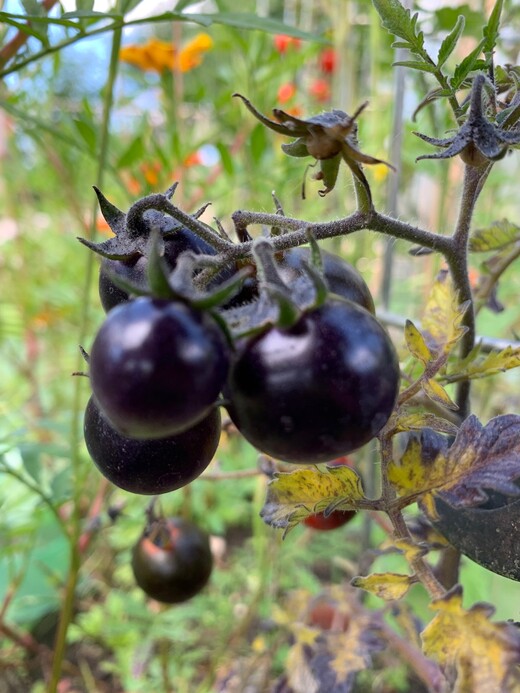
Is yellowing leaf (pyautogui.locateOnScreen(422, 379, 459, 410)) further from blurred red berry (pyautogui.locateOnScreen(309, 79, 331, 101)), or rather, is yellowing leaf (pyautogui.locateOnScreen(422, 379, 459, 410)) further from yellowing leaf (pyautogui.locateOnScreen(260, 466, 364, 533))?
blurred red berry (pyautogui.locateOnScreen(309, 79, 331, 101))

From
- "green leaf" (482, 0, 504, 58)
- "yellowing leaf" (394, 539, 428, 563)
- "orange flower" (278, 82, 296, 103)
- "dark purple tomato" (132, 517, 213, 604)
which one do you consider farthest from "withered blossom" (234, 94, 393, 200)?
"orange flower" (278, 82, 296, 103)

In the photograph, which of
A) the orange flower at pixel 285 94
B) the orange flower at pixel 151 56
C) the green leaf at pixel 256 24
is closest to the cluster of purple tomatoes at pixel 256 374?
the green leaf at pixel 256 24

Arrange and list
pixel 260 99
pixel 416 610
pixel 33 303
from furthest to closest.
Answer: pixel 33 303
pixel 260 99
pixel 416 610

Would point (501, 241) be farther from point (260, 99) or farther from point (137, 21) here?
point (260, 99)

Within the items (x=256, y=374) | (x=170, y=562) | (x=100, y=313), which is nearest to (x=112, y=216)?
(x=256, y=374)

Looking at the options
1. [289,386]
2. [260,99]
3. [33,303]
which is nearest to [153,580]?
[289,386]

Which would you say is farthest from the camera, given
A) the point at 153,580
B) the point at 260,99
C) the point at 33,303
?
the point at 33,303
